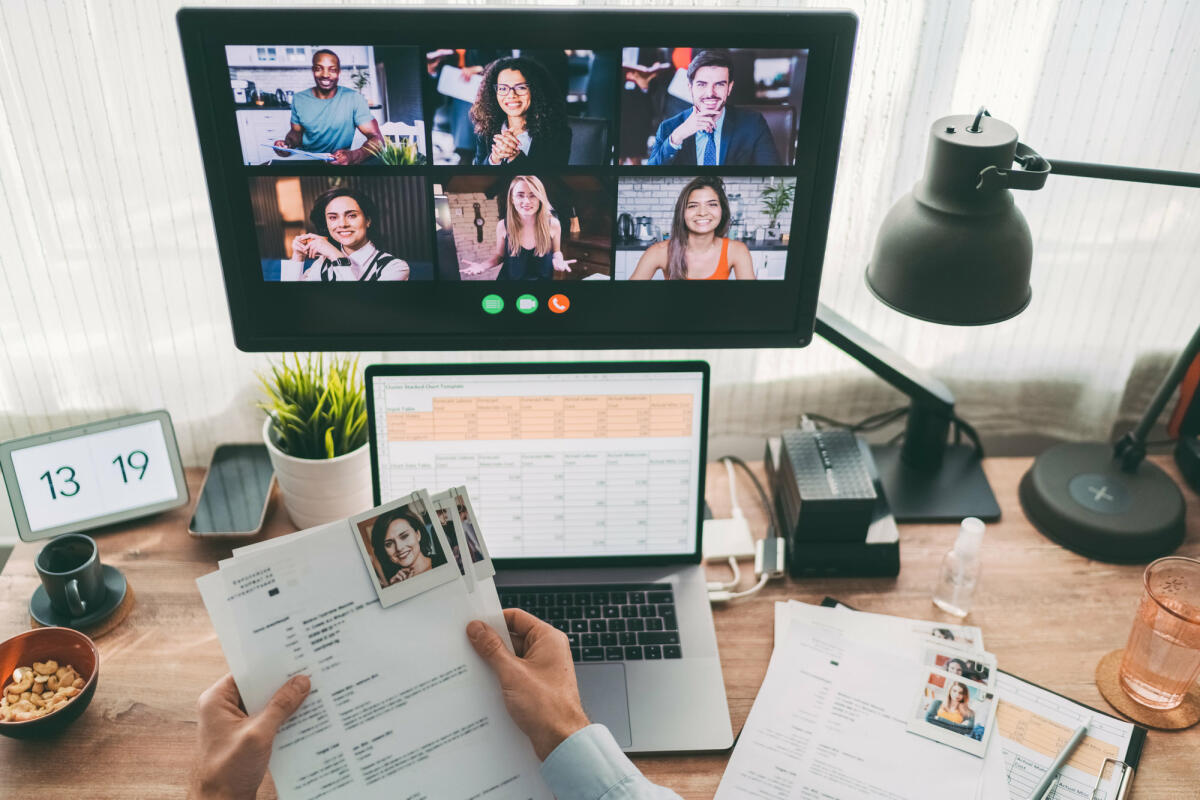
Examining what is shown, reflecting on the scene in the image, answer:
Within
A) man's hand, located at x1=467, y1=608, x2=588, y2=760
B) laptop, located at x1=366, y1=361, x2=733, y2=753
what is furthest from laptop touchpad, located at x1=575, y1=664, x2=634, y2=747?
man's hand, located at x1=467, y1=608, x2=588, y2=760

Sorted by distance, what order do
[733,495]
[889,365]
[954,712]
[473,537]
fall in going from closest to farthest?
[473,537], [954,712], [889,365], [733,495]

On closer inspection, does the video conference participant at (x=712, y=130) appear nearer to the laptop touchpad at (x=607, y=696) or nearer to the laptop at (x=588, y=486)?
the laptop at (x=588, y=486)

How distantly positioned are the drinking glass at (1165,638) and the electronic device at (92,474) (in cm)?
123

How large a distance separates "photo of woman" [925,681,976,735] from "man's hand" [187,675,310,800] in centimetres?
68

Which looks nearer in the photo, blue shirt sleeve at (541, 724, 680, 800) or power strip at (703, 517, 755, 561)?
blue shirt sleeve at (541, 724, 680, 800)

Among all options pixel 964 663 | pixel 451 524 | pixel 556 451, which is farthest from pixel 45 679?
pixel 964 663

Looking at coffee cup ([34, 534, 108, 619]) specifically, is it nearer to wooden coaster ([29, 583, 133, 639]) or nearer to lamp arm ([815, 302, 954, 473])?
wooden coaster ([29, 583, 133, 639])

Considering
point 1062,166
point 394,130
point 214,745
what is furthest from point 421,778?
point 1062,166

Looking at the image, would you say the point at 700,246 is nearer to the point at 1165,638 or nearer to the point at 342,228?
the point at 342,228

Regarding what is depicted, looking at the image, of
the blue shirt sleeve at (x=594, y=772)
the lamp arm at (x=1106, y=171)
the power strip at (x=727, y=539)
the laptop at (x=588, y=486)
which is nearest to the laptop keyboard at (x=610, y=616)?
the laptop at (x=588, y=486)

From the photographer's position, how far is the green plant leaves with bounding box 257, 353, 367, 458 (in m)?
1.26

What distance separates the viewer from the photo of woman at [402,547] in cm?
94

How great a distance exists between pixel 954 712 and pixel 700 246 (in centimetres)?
59

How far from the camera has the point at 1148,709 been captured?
1114 mm
